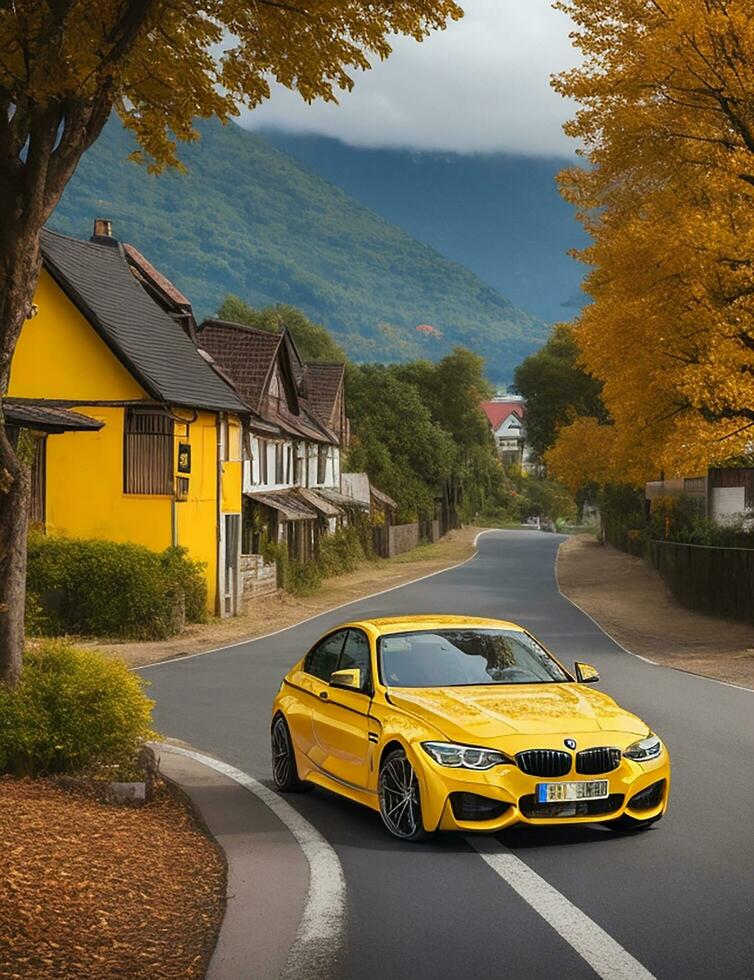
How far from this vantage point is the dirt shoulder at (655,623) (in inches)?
972

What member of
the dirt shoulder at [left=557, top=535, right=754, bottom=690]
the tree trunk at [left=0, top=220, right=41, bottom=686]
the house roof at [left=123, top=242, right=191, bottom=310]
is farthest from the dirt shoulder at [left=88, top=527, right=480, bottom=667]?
the house roof at [left=123, top=242, right=191, bottom=310]

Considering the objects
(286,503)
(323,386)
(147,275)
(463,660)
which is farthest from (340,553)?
(463,660)

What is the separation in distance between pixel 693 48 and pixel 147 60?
1582cm

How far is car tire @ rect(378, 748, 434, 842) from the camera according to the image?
9.09m

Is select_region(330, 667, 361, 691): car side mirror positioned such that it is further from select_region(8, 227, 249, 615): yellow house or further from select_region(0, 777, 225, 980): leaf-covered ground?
select_region(8, 227, 249, 615): yellow house

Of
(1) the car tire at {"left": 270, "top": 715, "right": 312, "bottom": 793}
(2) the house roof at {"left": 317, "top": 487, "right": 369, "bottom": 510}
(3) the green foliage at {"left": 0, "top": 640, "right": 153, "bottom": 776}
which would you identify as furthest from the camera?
(2) the house roof at {"left": 317, "top": 487, "right": 369, "bottom": 510}

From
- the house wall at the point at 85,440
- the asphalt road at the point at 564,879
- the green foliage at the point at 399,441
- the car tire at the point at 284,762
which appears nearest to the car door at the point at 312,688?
the car tire at the point at 284,762

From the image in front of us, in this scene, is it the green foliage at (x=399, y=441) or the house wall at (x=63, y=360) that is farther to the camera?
the green foliage at (x=399, y=441)

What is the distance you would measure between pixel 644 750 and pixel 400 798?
1643mm

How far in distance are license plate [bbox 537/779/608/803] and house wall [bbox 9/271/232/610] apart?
26.0 meters

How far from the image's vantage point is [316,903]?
24.9ft

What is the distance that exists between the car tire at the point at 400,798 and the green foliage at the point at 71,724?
2.07 meters

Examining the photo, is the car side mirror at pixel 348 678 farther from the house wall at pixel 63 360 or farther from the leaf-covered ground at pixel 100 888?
the house wall at pixel 63 360

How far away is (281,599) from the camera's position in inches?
1662
